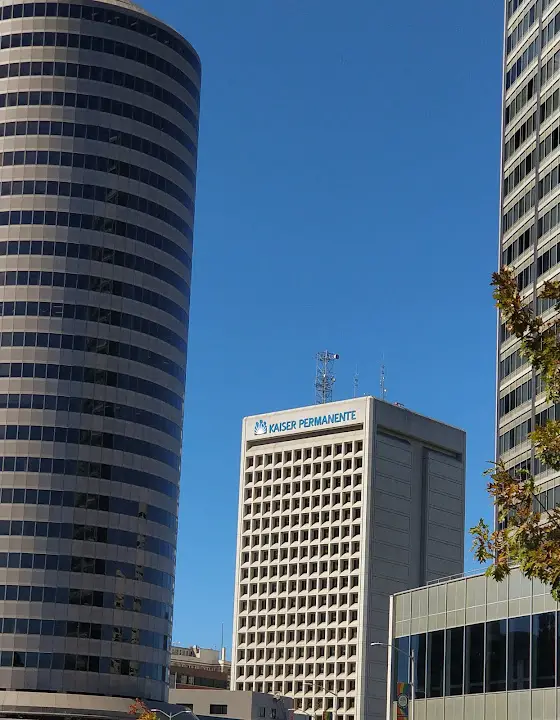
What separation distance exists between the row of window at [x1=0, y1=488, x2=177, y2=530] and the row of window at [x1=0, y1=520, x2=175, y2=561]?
203cm

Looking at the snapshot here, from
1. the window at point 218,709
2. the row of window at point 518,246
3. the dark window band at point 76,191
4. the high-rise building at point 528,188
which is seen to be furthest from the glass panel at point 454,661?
the window at point 218,709

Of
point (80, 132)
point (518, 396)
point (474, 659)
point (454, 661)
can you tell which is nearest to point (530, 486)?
point (474, 659)

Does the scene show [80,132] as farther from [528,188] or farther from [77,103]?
[528,188]

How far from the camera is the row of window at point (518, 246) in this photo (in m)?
128

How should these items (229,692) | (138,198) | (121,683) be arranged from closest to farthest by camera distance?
(121,683), (138,198), (229,692)

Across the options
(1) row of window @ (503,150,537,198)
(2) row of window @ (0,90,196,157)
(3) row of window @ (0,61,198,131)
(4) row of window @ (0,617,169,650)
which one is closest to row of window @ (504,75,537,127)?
(1) row of window @ (503,150,537,198)

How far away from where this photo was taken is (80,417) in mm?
145000

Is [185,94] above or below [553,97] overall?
above

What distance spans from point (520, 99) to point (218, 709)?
101452 mm

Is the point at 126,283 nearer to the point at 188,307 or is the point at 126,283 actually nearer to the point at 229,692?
the point at 188,307

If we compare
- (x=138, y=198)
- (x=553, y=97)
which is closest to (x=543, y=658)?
(x=553, y=97)

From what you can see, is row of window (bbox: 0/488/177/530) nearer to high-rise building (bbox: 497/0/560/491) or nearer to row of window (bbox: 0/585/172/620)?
row of window (bbox: 0/585/172/620)

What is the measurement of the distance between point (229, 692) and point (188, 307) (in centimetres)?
6140

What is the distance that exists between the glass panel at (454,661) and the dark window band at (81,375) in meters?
80.5
